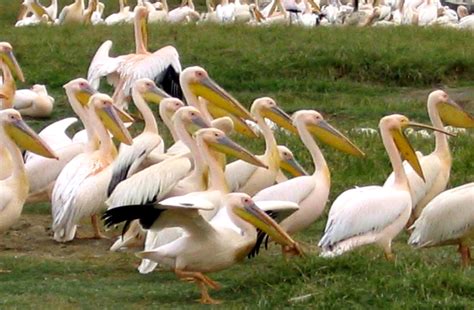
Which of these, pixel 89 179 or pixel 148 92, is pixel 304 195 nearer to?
pixel 89 179

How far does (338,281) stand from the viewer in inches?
258

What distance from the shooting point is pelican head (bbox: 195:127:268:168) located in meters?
7.86

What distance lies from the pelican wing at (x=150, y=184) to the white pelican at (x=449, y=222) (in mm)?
1376

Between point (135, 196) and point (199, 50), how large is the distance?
7304mm

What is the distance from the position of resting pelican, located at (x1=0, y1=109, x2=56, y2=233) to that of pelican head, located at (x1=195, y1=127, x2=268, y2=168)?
3.54ft

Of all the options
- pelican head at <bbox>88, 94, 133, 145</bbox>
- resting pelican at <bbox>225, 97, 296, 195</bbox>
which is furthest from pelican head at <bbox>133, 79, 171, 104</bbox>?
resting pelican at <bbox>225, 97, 296, 195</bbox>

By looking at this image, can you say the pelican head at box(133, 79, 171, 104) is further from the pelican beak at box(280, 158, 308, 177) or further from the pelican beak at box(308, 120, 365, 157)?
the pelican beak at box(308, 120, 365, 157)

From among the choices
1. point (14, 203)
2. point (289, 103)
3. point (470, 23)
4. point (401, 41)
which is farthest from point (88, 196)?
point (470, 23)

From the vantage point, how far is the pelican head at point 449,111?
9.49 metres

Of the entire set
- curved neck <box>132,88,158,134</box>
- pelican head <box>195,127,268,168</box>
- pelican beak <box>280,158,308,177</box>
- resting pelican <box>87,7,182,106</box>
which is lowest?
resting pelican <box>87,7,182,106</box>

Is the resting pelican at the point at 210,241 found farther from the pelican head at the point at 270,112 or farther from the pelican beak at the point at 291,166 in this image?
the pelican head at the point at 270,112

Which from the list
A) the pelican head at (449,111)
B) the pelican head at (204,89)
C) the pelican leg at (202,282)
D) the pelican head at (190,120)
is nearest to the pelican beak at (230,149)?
the pelican head at (190,120)

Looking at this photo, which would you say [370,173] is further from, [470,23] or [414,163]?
[470,23]

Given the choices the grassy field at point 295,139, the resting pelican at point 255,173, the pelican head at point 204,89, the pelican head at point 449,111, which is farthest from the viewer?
the pelican head at point 204,89
